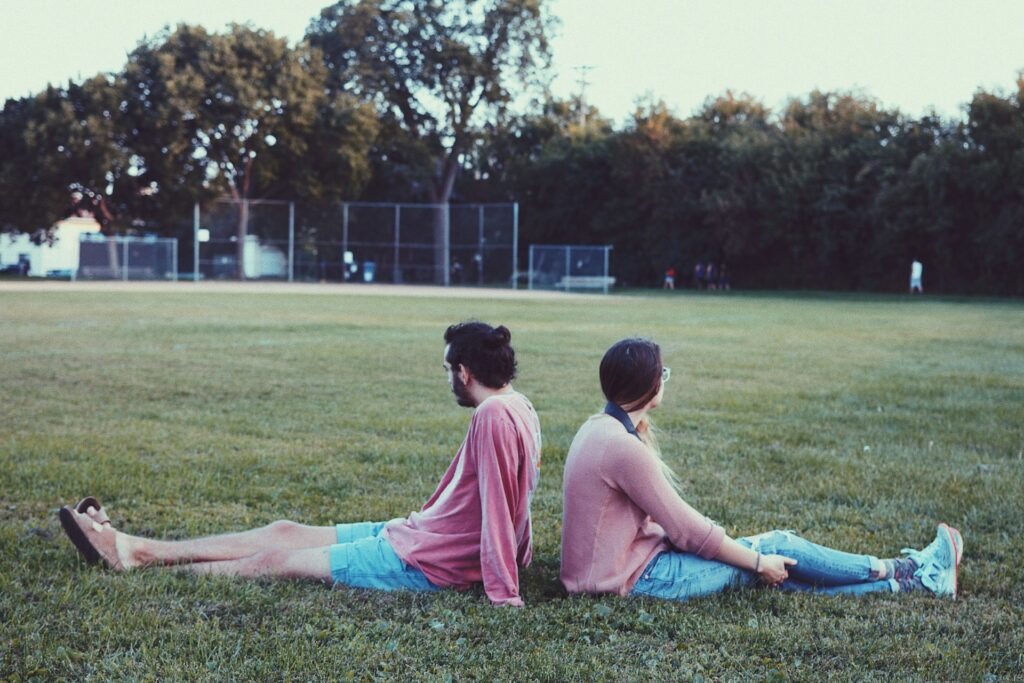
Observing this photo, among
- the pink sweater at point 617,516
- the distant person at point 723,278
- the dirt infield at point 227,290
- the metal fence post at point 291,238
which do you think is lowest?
the pink sweater at point 617,516

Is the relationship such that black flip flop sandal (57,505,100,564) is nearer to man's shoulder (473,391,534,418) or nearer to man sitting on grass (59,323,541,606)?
man sitting on grass (59,323,541,606)

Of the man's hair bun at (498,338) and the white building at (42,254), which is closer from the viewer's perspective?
the man's hair bun at (498,338)

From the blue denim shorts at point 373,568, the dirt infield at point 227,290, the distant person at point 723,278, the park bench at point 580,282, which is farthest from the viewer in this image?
the distant person at point 723,278

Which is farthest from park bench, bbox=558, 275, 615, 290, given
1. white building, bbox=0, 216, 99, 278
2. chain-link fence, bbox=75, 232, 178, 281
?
white building, bbox=0, 216, 99, 278

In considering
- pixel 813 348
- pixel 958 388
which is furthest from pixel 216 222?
pixel 958 388

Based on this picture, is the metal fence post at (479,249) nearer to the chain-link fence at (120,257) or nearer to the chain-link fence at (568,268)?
the chain-link fence at (568,268)

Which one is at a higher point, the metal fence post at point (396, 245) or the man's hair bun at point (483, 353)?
the metal fence post at point (396, 245)

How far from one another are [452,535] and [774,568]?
120 cm

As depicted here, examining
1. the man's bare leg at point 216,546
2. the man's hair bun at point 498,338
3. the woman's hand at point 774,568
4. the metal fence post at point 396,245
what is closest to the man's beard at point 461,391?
the man's hair bun at point 498,338

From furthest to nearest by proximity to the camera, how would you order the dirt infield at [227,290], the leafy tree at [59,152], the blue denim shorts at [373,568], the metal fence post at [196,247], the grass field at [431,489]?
the leafy tree at [59,152]
the metal fence post at [196,247]
the dirt infield at [227,290]
the blue denim shorts at [373,568]
the grass field at [431,489]

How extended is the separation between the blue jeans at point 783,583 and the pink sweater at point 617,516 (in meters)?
0.06

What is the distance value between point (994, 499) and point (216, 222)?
39.5 metres

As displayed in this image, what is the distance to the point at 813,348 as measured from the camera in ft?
49.4

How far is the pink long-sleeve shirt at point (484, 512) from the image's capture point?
3.71 meters
